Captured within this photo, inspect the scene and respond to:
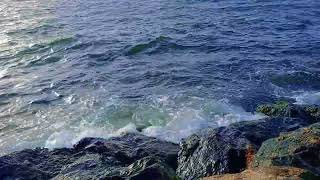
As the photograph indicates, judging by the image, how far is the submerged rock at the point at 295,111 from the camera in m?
13.8

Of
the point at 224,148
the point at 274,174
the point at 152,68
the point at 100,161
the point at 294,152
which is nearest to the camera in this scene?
the point at 274,174

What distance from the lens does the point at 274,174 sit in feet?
25.9

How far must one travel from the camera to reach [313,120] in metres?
13.6

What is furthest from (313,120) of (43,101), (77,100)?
(43,101)

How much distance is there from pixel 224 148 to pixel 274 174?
8.89 ft

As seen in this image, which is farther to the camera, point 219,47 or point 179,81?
point 219,47

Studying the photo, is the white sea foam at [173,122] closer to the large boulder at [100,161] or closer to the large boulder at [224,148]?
the large boulder at [100,161]

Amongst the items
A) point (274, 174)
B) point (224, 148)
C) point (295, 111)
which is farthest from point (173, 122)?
point (274, 174)

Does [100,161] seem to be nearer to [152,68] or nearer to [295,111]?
[295,111]

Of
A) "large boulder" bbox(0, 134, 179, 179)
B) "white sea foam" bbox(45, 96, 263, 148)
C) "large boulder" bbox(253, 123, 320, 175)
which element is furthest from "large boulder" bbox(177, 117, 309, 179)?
"white sea foam" bbox(45, 96, 263, 148)

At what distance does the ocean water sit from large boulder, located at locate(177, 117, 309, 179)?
266 centimetres

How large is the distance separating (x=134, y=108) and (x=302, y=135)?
746cm

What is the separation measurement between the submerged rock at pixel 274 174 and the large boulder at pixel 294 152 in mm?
628

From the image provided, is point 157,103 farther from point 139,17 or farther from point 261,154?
point 139,17
